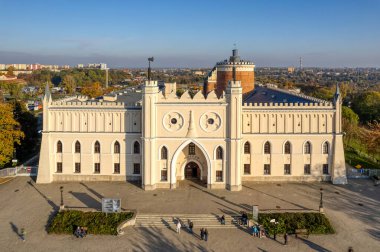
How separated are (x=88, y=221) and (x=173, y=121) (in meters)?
12.5

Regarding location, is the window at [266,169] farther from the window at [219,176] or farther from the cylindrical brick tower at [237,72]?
the cylindrical brick tower at [237,72]

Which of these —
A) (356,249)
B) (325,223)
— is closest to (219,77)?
(325,223)

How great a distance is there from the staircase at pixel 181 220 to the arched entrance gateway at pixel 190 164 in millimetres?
7026

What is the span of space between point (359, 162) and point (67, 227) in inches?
1432

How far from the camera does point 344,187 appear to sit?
3844 centimetres

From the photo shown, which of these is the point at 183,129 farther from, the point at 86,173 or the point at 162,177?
the point at 86,173

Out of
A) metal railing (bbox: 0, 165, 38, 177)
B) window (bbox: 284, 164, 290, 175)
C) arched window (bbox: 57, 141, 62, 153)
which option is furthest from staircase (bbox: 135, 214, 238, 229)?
metal railing (bbox: 0, 165, 38, 177)

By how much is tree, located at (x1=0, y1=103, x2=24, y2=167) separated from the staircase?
19.2 meters

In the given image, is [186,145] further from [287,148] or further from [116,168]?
[287,148]

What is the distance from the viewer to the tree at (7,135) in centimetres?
4162

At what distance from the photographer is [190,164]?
40656 mm

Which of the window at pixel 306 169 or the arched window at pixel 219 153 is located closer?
the arched window at pixel 219 153

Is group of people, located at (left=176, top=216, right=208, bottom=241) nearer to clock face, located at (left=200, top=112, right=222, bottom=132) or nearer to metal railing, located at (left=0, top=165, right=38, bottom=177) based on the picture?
clock face, located at (left=200, top=112, right=222, bottom=132)

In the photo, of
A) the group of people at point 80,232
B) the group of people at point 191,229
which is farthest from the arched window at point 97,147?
the group of people at point 191,229
